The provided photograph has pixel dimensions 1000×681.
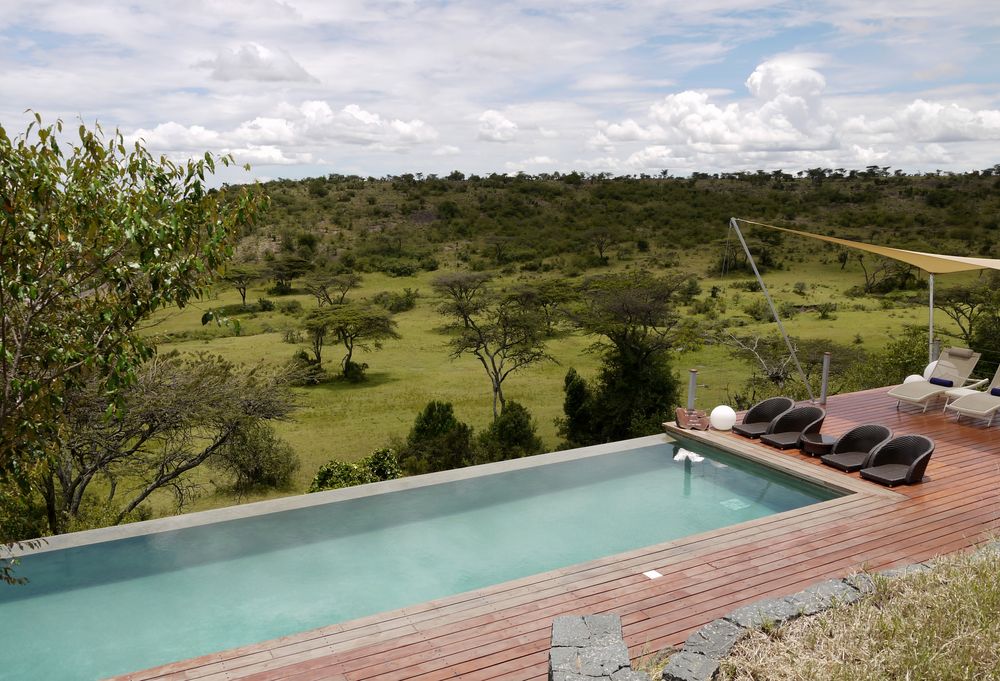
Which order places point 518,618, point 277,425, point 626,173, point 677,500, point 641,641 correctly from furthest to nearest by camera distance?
point 626,173 → point 277,425 → point 677,500 → point 518,618 → point 641,641

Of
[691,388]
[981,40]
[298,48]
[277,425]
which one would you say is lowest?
[277,425]

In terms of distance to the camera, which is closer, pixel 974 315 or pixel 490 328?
pixel 974 315

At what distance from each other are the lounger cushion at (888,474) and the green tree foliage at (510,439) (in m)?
11.6

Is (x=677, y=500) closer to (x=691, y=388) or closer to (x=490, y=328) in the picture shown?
(x=691, y=388)

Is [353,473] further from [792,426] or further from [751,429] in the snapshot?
[792,426]

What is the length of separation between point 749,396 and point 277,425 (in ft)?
45.9

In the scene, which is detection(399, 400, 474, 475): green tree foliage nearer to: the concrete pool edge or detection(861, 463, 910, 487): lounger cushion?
the concrete pool edge

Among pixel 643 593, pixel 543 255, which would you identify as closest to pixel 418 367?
pixel 543 255

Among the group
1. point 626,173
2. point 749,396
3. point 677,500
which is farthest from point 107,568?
point 626,173

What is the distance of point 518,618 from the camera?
4.32 meters

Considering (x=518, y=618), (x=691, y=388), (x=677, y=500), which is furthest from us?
(x=691, y=388)

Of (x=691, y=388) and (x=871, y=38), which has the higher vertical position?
(x=871, y=38)

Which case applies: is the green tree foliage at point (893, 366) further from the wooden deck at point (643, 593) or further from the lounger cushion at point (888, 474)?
the wooden deck at point (643, 593)

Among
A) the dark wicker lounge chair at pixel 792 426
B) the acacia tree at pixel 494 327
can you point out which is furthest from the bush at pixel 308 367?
the dark wicker lounge chair at pixel 792 426
